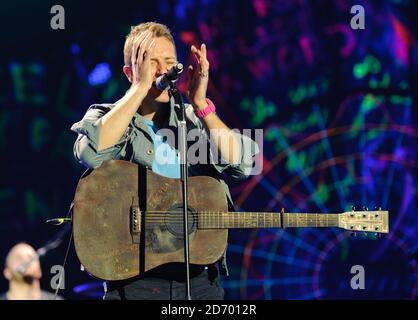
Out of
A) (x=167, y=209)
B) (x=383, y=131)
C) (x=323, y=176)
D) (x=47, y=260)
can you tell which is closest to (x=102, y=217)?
(x=167, y=209)

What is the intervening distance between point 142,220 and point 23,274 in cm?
161

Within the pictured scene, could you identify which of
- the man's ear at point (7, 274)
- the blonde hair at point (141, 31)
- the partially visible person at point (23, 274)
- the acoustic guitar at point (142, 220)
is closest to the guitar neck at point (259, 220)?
the acoustic guitar at point (142, 220)

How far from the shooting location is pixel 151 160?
8.64ft

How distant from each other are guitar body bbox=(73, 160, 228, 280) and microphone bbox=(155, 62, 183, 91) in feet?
1.20

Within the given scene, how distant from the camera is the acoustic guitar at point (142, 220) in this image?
8.07 feet

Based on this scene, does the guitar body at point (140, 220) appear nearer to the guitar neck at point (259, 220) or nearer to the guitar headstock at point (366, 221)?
the guitar neck at point (259, 220)

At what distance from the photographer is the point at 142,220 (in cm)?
255

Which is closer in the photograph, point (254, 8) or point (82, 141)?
point (82, 141)

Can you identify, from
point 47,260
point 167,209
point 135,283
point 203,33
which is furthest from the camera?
point 203,33

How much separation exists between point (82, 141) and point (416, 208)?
271 centimetres

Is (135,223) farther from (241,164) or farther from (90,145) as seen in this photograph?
(241,164)

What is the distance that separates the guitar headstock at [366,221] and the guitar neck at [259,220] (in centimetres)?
5

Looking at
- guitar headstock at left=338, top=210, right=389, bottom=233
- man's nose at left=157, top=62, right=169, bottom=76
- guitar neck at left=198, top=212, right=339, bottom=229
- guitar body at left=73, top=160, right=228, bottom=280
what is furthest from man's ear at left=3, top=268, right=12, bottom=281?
guitar headstock at left=338, top=210, right=389, bottom=233

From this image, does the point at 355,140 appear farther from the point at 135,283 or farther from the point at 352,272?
the point at 135,283
